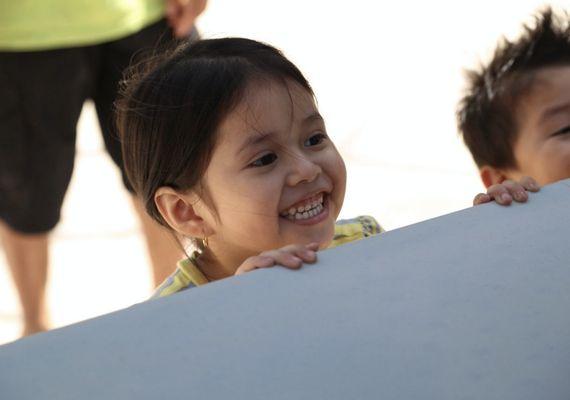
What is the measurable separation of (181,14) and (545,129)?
31.6 inches

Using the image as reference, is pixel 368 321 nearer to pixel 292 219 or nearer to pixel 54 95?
pixel 292 219

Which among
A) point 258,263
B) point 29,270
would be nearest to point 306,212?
point 258,263

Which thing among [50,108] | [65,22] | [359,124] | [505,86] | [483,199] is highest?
[359,124]

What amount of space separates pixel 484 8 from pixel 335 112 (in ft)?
3.30

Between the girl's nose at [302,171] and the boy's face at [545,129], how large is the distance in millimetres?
558

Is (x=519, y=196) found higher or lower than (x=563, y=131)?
lower

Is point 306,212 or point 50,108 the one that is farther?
point 50,108

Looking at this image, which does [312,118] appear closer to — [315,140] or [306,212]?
[315,140]

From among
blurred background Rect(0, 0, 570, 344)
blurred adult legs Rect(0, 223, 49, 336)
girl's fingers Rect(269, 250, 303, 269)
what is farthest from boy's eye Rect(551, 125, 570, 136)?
blurred adult legs Rect(0, 223, 49, 336)

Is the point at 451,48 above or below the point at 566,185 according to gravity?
above

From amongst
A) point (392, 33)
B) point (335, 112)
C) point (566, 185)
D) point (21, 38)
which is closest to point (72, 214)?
point (335, 112)

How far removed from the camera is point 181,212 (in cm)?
149

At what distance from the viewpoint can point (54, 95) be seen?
2086mm

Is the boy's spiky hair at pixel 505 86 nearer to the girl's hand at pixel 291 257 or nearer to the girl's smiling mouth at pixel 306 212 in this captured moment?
the girl's smiling mouth at pixel 306 212
